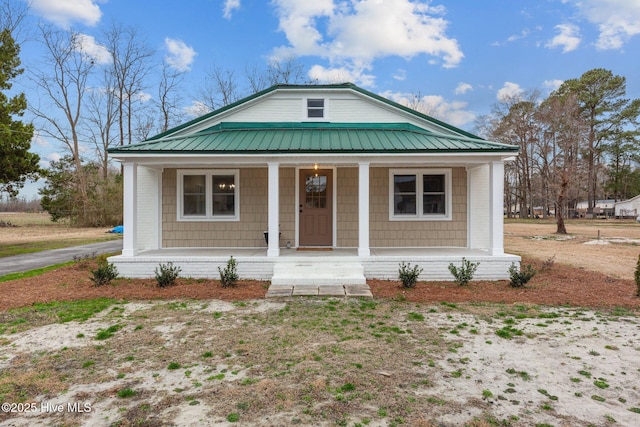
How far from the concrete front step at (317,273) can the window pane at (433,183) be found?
3429 millimetres

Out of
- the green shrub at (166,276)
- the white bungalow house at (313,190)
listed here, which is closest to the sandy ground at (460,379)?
the green shrub at (166,276)

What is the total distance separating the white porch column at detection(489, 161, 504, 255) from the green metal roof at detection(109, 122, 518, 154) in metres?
0.54

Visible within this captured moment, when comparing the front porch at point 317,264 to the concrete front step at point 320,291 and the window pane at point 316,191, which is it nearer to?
the concrete front step at point 320,291

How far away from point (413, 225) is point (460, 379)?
6.63 m

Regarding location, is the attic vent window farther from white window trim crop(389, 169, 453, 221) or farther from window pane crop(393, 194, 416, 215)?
window pane crop(393, 194, 416, 215)

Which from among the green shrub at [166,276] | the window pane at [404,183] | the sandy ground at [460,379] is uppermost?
the window pane at [404,183]

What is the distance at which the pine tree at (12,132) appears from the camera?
1237cm

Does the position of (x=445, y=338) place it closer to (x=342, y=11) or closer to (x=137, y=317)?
(x=137, y=317)

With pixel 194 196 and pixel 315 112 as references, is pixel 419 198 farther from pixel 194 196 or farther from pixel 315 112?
pixel 194 196

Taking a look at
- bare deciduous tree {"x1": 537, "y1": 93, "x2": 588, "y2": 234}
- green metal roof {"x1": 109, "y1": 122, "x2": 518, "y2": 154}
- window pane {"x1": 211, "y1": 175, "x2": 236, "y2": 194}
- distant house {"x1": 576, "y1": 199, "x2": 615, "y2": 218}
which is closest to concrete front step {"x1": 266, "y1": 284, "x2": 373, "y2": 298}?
green metal roof {"x1": 109, "y1": 122, "x2": 518, "y2": 154}

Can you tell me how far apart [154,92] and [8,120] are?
15.6m

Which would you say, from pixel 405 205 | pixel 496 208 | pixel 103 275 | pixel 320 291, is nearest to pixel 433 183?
pixel 405 205

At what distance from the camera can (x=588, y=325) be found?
16.4 feet

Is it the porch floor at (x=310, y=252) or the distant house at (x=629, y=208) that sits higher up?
the distant house at (x=629, y=208)
